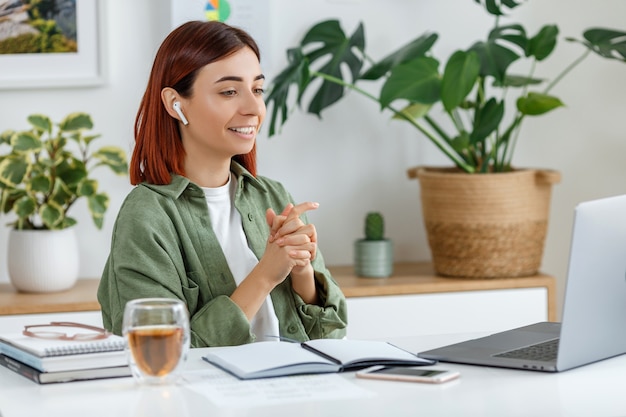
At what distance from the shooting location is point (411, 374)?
62.9 inches

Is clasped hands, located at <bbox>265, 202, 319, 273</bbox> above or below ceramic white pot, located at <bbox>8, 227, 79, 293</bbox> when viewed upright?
above

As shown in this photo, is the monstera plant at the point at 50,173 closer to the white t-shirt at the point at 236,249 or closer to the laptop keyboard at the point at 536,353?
the white t-shirt at the point at 236,249

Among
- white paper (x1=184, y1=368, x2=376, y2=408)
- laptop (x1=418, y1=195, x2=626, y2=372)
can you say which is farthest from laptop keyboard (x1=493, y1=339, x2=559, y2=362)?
white paper (x1=184, y1=368, x2=376, y2=408)

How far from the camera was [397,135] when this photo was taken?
3557 millimetres

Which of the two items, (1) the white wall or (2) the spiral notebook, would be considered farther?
(1) the white wall

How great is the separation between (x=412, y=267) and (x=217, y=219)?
143 centimetres

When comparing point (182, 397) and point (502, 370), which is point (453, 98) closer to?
point (502, 370)

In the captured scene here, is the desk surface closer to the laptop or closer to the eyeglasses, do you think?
the eyeglasses

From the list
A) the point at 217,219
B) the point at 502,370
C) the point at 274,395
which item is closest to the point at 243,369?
the point at 274,395

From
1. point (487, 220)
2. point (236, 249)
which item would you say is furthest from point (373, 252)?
point (236, 249)

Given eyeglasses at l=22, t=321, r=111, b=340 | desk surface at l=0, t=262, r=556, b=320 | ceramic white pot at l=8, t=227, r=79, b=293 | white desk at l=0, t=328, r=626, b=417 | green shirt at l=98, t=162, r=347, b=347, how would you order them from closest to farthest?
white desk at l=0, t=328, r=626, b=417
eyeglasses at l=22, t=321, r=111, b=340
green shirt at l=98, t=162, r=347, b=347
desk surface at l=0, t=262, r=556, b=320
ceramic white pot at l=8, t=227, r=79, b=293

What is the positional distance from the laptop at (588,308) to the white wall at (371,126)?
1760mm

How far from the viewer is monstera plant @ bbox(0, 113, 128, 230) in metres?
3.01

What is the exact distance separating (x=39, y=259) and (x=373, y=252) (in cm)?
101
